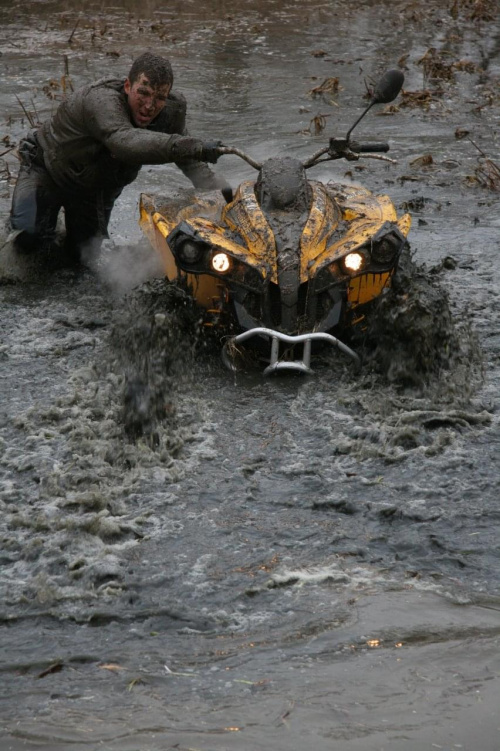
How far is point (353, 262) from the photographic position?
716 cm

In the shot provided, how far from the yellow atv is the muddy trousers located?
1594 mm

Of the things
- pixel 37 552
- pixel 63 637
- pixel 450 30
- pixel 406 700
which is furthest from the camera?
pixel 450 30

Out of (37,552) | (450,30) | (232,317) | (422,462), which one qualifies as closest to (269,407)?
(232,317)

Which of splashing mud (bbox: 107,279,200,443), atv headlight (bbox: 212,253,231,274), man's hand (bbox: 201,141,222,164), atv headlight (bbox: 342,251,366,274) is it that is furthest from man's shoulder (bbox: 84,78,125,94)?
atv headlight (bbox: 342,251,366,274)

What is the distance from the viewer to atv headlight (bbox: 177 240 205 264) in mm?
7184

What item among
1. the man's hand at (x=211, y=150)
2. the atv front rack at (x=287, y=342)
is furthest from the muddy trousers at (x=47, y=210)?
the atv front rack at (x=287, y=342)

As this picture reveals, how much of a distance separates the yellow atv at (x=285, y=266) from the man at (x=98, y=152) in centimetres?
59

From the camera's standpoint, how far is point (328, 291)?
7125mm

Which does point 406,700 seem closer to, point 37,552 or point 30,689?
point 30,689

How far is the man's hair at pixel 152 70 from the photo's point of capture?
8.15 metres

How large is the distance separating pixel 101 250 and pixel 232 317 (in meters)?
2.60

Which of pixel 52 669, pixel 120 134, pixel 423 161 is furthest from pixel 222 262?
pixel 423 161

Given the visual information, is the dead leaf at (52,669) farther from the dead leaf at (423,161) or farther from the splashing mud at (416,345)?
the dead leaf at (423,161)

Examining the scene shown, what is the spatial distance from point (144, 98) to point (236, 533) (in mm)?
3914
